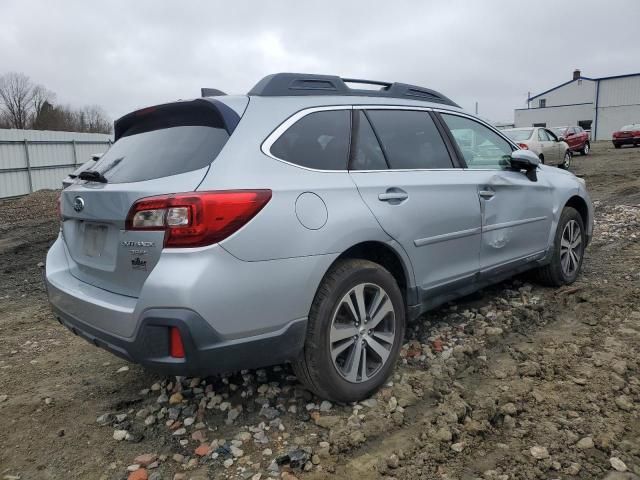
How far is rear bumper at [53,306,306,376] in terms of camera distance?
224 cm

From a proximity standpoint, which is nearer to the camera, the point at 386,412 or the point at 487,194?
the point at 386,412

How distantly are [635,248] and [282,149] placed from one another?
5.43 metres

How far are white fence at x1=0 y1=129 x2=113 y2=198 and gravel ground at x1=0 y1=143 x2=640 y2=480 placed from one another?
1396cm

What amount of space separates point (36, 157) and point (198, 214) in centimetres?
1758

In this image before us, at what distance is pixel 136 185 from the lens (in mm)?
2486

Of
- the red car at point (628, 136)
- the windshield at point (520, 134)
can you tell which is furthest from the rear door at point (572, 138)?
the windshield at point (520, 134)

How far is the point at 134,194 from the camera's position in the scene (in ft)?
7.97

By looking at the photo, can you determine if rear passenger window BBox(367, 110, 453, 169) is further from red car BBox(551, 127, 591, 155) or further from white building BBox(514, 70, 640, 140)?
white building BBox(514, 70, 640, 140)

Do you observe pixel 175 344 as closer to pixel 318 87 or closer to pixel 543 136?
pixel 318 87

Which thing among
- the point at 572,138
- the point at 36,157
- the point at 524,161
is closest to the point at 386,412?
the point at 524,161

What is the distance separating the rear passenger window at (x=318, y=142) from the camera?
267cm

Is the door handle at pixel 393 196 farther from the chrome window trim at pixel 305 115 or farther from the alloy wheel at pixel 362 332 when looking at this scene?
the alloy wheel at pixel 362 332

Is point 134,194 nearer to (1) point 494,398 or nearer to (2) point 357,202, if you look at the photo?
(2) point 357,202

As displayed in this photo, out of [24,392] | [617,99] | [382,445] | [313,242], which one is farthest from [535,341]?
[617,99]
